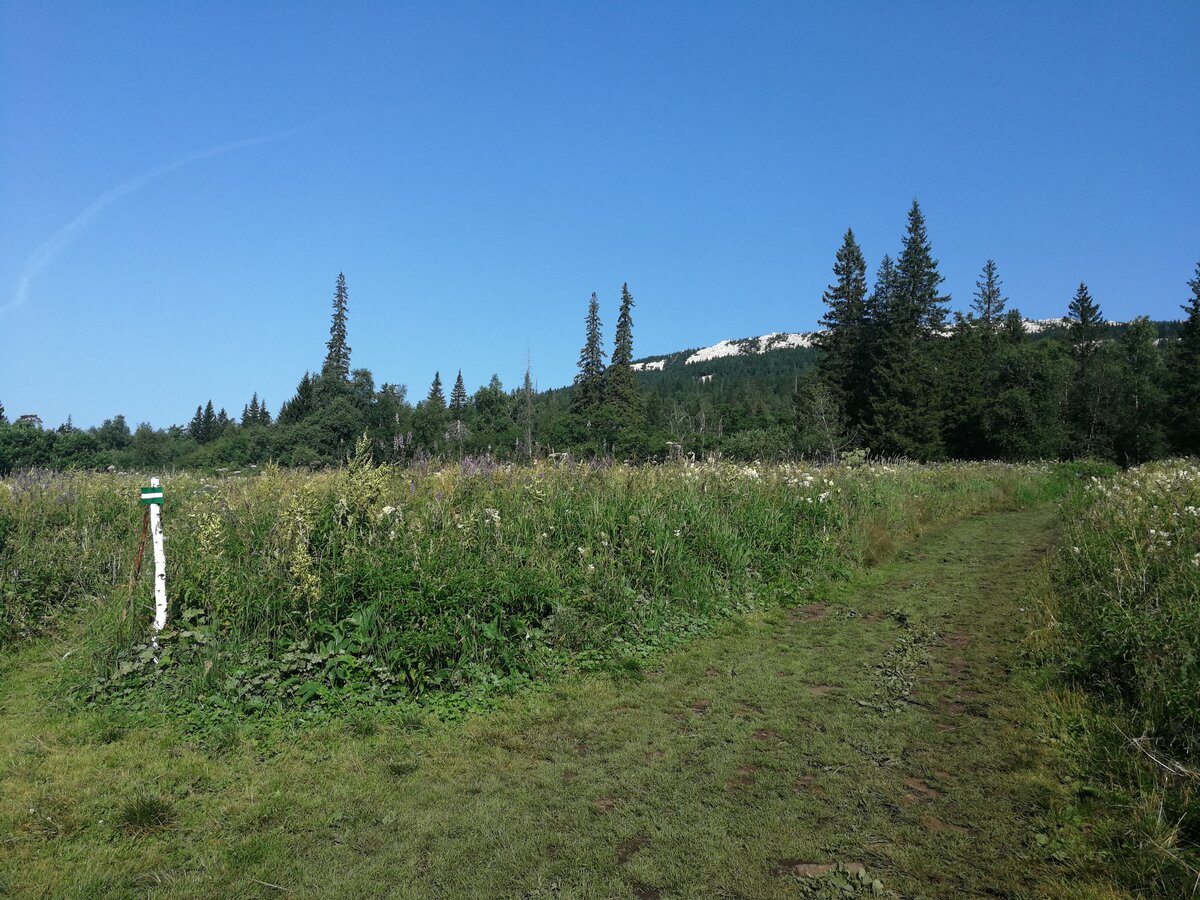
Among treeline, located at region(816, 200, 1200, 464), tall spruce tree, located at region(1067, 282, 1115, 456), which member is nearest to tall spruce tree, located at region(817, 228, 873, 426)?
treeline, located at region(816, 200, 1200, 464)

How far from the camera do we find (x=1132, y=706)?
4043 millimetres

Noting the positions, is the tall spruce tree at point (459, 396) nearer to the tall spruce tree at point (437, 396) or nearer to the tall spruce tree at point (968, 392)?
the tall spruce tree at point (437, 396)

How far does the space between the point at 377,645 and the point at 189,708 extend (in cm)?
130

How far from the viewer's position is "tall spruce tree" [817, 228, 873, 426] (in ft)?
166

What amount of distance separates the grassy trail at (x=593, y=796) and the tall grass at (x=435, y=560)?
79cm

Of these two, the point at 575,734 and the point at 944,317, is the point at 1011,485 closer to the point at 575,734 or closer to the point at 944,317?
the point at 575,734

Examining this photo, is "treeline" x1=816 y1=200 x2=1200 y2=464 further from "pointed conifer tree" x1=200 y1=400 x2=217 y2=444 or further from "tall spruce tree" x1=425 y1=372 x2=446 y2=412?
"pointed conifer tree" x1=200 y1=400 x2=217 y2=444

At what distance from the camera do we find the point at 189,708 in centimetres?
438

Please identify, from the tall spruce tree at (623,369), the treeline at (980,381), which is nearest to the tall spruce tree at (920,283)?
the treeline at (980,381)

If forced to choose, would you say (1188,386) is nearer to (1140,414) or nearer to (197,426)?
(1140,414)

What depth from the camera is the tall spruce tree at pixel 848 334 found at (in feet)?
166

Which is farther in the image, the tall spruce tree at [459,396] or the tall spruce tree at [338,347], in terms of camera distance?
the tall spruce tree at [459,396]

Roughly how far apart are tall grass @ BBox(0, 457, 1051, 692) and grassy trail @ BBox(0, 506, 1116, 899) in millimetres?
787

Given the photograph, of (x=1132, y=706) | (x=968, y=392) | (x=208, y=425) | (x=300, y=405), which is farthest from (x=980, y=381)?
(x=208, y=425)
